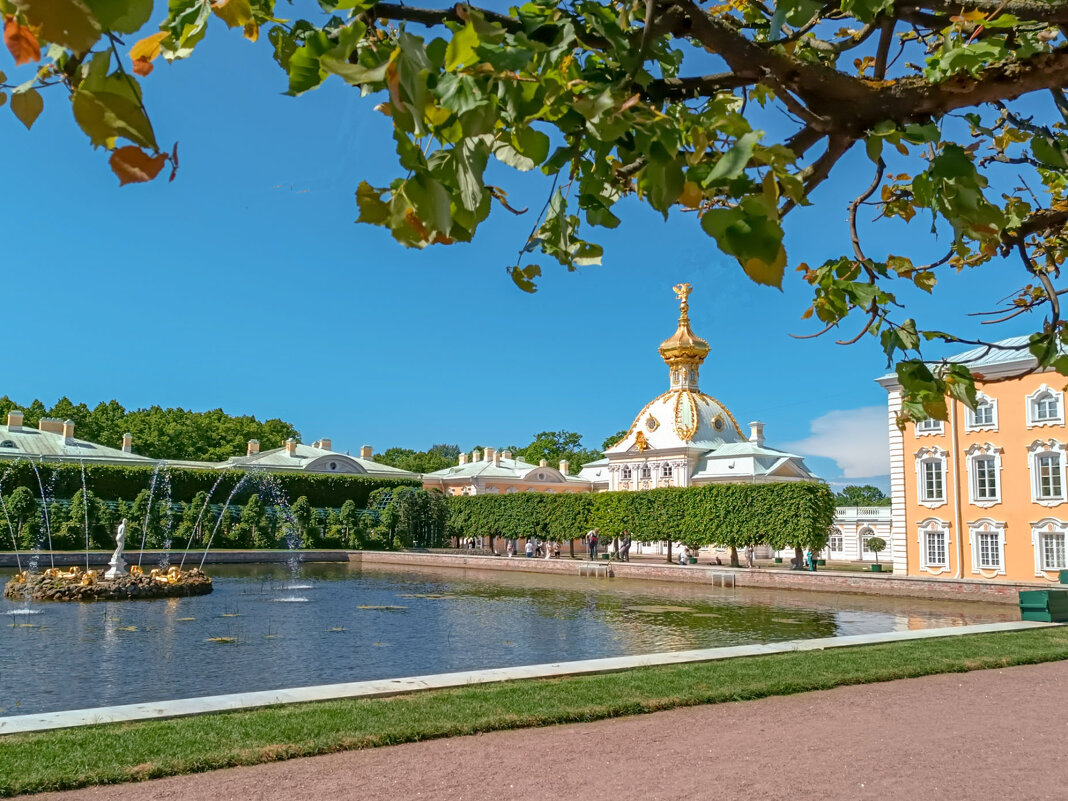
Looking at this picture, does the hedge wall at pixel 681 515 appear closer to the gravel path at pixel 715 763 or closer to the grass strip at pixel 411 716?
the grass strip at pixel 411 716

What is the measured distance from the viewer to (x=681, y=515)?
35969mm

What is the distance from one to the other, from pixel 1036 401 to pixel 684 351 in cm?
3323

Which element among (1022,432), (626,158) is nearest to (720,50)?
(626,158)

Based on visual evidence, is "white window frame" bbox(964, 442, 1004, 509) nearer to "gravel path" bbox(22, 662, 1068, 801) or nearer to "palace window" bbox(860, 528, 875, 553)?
"palace window" bbox(860, 528, 875, 553)

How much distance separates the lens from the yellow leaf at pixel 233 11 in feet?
6.25

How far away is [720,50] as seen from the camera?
2434mm

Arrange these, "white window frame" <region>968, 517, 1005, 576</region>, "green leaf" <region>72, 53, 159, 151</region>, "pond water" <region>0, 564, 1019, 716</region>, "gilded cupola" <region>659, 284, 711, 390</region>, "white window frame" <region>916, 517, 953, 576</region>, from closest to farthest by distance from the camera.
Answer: "green leaf" <region>72, 53, 159, 151</region>, "pond water" <region>0, 564, 1019, 716</region>, "white window frame" <region>968, 517, 1005, 576</region>, "white window frame" <region>916, 517, 953, 576</region>, "gilded cupola" <region>659, 284, 711, 390</region>

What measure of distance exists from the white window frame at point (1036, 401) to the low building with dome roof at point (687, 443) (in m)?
23.0

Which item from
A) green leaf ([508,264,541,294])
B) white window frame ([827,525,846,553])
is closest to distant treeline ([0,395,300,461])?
white window frame ([827,525,846,553])

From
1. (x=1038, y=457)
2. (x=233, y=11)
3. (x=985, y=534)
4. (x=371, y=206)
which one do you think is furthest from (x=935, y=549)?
(x=233, y=11)

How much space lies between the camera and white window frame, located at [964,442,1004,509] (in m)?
28.8

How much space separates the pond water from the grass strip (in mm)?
2974

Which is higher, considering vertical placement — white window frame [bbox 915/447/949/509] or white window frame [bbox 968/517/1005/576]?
white window frame [bbox 915/447/949/509]

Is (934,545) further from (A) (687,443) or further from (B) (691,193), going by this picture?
(B) (691,193)
